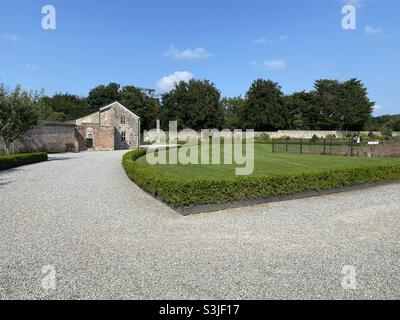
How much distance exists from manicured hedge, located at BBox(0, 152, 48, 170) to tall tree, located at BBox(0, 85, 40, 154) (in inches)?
90.3

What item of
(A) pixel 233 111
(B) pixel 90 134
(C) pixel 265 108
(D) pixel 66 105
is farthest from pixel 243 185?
(A) pixel 233 111

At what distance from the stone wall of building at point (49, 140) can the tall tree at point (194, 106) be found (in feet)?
110

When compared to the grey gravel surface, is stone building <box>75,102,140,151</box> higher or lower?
higher

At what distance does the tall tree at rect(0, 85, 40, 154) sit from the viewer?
22.4 m

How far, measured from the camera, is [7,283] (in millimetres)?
4605

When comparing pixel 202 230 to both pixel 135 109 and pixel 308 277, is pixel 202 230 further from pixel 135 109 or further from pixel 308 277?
pixel 135 109

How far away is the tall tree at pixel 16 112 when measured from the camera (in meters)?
22.4

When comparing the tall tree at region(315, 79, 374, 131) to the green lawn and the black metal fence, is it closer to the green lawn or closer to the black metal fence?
the black metal fence

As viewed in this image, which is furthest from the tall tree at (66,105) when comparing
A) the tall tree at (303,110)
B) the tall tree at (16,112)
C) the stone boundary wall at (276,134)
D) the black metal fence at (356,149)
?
the black metal fence at (356,149)

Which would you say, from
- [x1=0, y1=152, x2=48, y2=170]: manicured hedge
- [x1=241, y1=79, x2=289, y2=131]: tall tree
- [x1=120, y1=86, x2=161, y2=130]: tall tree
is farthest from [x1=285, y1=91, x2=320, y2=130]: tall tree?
[x1=0, y1=152, x2=48, y2=170]: manicured hedge

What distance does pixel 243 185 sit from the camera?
9.64 meters

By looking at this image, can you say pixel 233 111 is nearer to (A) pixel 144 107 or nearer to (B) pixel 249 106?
(B) pixel 249 106

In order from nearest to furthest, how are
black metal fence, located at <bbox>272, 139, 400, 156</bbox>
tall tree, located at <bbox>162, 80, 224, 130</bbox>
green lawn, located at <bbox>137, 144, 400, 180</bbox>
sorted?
green lawn, located at <bbox>137, 144, 400, 180</bbox> < black metal fence, located at <bbox>272, 139, 400, 156</bbox> < tall tree, located at <bbox>162, 80, 224, 130</bbox>

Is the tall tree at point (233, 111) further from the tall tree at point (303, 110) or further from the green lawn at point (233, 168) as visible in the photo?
the green lawn at point (233, 168)
